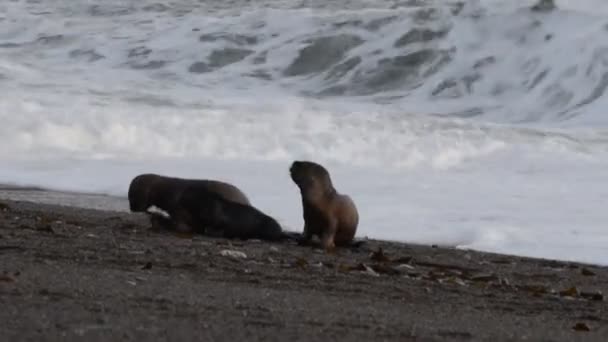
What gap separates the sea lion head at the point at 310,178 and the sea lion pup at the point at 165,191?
0.99ft

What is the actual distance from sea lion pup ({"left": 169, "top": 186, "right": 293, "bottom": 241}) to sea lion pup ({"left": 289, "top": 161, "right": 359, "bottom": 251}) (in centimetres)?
17

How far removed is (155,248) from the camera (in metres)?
5.40

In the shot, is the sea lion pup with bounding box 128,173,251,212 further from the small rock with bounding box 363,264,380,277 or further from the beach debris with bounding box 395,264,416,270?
the small rock with bounding box 363,264,380,277

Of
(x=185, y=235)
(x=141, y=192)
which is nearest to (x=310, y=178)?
(x=185, y=235)

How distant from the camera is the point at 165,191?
6.73 meters

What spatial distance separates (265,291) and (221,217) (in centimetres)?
217

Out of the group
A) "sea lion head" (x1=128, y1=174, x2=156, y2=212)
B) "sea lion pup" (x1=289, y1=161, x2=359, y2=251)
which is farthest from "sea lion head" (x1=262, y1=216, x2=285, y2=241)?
"sea lion head" (x1=128, y1=174, x2=156, y2=212)

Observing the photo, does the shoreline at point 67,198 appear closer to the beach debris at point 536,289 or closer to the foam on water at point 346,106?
the foam on water at point 346,106

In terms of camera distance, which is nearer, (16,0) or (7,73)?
(7,73)

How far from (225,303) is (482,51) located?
14179 mm

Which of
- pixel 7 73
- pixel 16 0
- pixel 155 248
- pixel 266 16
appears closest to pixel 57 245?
pixel 155 248

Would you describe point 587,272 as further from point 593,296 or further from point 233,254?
point 233,254

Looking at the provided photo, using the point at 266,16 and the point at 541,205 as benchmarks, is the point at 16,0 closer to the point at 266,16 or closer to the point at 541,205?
the point at 266,16

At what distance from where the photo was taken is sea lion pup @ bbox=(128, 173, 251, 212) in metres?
6.61
